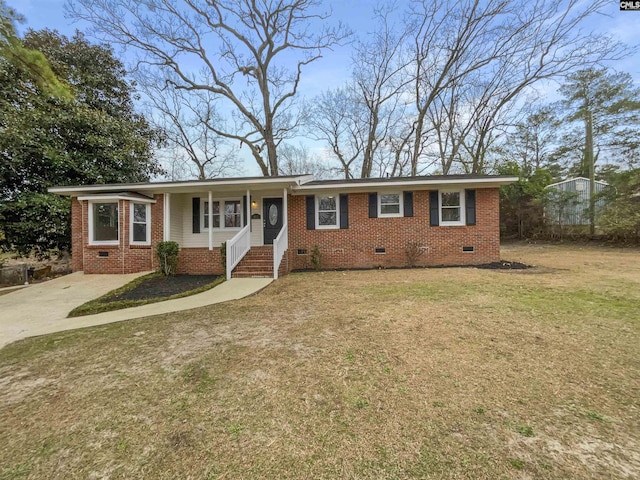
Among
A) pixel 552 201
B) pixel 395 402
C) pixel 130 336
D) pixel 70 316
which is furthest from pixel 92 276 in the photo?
pixel 552 201

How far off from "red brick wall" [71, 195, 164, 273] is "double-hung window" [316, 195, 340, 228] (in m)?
5.34

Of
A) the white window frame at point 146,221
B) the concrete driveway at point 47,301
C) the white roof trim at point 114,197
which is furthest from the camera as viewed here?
the white window frame at point 146,221

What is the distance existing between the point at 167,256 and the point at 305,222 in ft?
14.9

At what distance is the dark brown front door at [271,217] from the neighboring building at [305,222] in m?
0.04

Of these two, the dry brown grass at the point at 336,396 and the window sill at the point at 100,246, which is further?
the window sill at the point at 100,246

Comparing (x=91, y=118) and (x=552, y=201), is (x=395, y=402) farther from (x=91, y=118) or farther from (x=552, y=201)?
(x=552, y=201)

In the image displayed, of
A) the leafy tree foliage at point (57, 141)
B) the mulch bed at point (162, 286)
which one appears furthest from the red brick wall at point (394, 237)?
the leafy tree foliage at point (57, 141)

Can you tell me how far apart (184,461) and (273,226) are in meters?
9.22

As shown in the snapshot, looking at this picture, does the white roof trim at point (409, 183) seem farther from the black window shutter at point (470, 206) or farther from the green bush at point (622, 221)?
the green bush at point (622, 221)

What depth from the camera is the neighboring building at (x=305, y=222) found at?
9.54 m

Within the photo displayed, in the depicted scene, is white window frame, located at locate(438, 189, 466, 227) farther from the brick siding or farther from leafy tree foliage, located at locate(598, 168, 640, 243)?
leafy tree foliage, located at locate(598, 168, 640, 243)

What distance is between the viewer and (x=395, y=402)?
2.32 m

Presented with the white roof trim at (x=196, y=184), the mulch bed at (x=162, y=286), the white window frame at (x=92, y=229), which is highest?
the white roof trim at (x=196, y=184)

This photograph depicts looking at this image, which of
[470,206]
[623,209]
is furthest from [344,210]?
[623,209]
